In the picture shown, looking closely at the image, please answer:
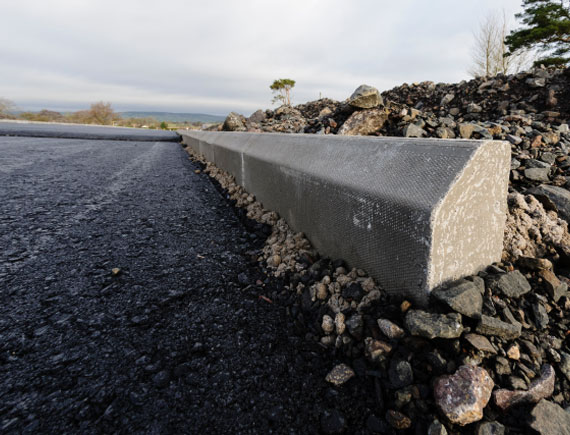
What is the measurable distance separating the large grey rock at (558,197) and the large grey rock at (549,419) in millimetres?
1354

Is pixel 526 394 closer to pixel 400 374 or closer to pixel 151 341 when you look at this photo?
pixel 400 374

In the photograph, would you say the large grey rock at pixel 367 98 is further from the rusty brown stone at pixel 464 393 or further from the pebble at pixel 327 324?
the rusty brown stone at pixel 464 393

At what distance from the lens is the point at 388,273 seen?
1.25 meters

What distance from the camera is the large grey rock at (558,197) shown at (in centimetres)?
179

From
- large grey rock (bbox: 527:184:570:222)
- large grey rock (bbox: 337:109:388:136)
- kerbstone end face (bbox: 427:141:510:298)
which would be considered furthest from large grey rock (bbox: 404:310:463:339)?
large grey rock (bbox: 337:109:388:136)

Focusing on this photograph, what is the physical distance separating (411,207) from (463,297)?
371mm

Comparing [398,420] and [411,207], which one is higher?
[411,207]

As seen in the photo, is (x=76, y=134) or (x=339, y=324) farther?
(x=76, y=134)

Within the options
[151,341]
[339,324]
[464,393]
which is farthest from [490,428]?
[151,341]

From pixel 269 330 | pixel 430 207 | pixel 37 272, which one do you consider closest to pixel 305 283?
pixel 269 330

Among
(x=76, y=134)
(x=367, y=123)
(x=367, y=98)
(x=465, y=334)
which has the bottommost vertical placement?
(x=465, y=334)

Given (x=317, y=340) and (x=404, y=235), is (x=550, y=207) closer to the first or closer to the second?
(x=404, y=235)

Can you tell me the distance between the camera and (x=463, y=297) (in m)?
1.08

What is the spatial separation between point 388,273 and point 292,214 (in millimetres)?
976
